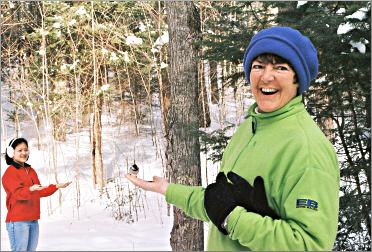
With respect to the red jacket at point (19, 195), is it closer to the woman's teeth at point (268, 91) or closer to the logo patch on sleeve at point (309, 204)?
the woman's teeth at point (268, 91)

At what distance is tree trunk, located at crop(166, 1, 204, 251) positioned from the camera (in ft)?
16.4

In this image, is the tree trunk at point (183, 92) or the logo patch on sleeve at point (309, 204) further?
the tree trunk at point (183, 92)

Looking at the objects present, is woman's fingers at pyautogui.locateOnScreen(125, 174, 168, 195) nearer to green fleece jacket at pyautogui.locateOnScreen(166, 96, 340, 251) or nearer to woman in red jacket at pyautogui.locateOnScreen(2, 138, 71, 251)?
green fleece jacket at pyautogui.locateOnScreen(166, 96, 340, 251)

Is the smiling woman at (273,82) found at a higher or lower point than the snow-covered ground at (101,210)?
higher

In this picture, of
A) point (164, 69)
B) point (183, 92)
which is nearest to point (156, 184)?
point (183, 92)

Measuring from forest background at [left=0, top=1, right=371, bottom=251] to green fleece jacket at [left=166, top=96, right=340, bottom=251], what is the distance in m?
2.98

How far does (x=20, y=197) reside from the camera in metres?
3.89

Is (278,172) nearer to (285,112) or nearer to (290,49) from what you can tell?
(285,112)

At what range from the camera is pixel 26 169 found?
4047mm

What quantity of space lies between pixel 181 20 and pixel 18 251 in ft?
8.94

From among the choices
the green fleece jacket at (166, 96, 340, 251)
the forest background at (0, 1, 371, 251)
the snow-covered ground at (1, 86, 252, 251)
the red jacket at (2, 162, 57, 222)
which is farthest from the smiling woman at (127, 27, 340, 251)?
the snow-covered ground at (1, 86, 252, 251)

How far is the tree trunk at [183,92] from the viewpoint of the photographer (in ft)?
16.4

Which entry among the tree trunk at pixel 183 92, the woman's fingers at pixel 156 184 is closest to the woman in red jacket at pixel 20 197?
the tree trunk at pixel 183 92

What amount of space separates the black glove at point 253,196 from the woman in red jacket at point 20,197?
10.0 feet
